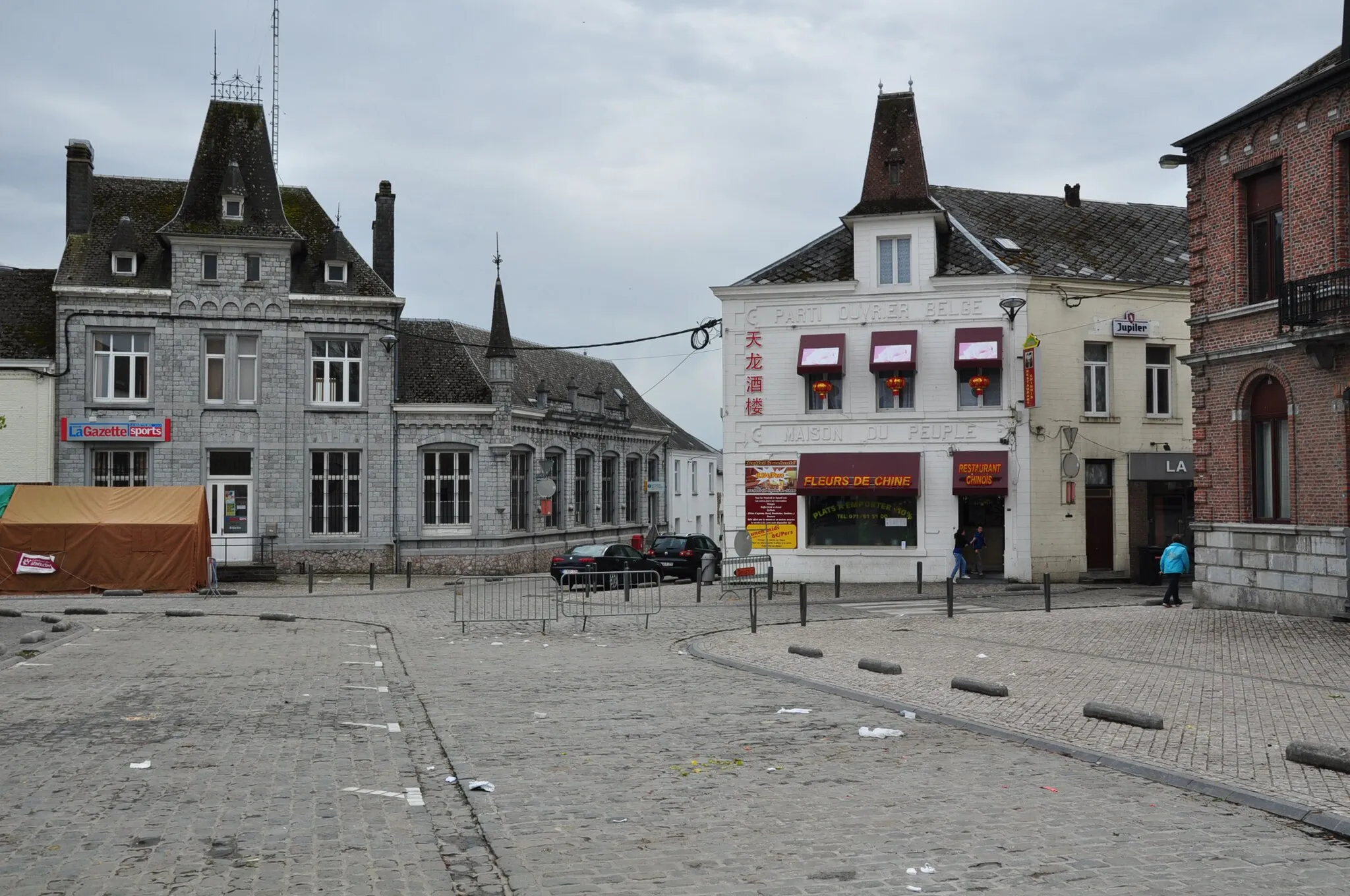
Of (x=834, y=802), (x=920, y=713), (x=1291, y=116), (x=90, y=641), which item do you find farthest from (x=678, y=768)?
(x=1291, y=116)

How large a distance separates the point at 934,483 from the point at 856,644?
43.6 ft

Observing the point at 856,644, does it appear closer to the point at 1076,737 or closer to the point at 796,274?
the point at 1076,737

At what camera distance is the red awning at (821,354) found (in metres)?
30.0

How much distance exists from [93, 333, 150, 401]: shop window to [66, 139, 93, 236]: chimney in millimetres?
4032

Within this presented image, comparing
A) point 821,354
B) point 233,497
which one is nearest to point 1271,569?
point 821,354

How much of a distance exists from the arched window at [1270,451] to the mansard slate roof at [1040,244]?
947 cm

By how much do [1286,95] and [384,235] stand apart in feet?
97.7

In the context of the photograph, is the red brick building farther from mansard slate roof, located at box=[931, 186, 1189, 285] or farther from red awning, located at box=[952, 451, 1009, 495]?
mansard slate roof, located at box=[931, 186, 1189, 285]

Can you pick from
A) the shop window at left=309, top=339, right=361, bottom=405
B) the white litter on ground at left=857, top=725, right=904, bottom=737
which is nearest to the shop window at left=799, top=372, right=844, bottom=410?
the shop window at left=309, top=339, right=361, bottom=405

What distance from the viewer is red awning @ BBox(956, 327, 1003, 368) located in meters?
29.0

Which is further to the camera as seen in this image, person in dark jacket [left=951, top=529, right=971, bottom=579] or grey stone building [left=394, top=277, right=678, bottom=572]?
grey stone building [left=394, top=277, right=678, bottom=572]

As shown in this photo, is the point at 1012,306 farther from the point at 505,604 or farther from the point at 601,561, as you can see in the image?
the point at 505,604

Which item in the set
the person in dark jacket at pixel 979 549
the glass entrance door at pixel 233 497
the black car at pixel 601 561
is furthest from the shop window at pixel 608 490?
the person in dark jacket at pixel 979 549

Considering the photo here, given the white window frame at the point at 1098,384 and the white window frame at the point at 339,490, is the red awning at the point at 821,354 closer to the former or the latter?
the white window frame at the point at 1098,384
